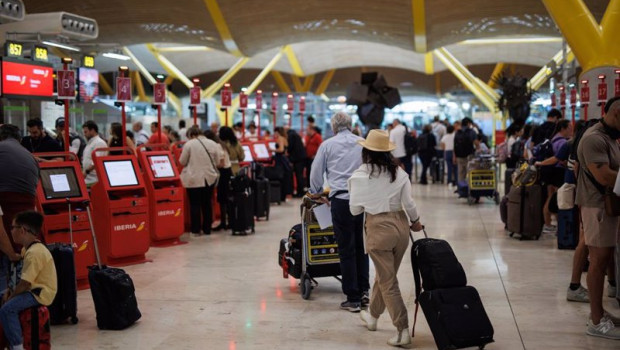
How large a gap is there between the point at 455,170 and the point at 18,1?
37.2 feet

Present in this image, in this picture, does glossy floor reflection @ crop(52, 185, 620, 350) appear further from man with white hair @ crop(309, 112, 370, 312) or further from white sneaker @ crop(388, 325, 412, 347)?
man with white hair @ crop(309, 112, 370, 312)

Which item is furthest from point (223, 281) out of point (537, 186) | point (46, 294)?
point (537, 186)

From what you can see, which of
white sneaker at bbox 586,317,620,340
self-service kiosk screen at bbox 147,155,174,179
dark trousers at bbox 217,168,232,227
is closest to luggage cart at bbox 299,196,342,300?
white sneaker at bbox 586,317,620,340

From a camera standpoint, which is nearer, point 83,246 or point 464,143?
point 83,246

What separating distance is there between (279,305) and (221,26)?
20765 millimetres

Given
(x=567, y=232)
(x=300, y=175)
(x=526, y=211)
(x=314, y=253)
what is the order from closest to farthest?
(x=314, y=253) → (x=567, y=232) → (x=526, y=211) → (x=300, y=175)

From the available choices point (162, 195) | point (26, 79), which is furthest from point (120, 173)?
point (26, 79)

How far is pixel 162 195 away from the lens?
989 centimetres

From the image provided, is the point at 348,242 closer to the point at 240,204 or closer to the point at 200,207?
the point at 240,204

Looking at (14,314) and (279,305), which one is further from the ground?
(14,314)

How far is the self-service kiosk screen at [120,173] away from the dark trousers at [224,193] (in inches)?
107

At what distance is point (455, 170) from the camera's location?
2005 cm

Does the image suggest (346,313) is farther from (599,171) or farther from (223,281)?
(599,171)

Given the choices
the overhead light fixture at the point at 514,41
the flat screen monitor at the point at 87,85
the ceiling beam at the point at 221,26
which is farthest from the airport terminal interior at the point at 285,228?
the overhead light fixture at the point at 514,41
